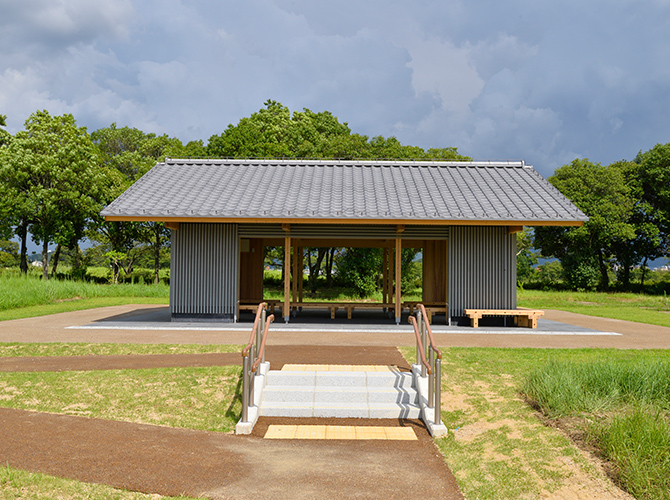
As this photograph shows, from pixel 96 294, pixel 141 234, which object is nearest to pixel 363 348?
pixel 96 294

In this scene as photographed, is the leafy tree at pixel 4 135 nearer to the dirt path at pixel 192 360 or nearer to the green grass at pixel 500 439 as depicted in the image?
the dirt path at pixel 192 360

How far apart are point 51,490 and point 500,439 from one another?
13.9 feet

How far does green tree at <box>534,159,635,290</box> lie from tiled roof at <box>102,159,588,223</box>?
15.0 metres

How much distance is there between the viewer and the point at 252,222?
39.4 feet

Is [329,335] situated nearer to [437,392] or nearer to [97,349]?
[97,349]

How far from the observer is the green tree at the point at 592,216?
27.6 m

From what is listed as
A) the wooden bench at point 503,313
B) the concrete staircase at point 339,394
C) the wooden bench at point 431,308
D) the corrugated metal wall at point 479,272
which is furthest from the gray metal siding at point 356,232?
the concrete staircase at point 339,394

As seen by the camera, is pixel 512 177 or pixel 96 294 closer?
pixel 512 177

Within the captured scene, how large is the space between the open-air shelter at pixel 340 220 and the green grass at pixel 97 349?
3.45 metres

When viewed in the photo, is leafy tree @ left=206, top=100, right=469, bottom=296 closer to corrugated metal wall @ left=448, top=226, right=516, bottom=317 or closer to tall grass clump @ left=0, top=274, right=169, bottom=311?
tall grass clump @ left=0, top=274, right=169, bottom=311

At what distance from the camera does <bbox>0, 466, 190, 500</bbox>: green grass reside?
4023 millimetres

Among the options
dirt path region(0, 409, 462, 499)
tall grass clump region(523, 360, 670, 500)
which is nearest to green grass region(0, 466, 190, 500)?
dirt path region(0, 409, 462, 499)

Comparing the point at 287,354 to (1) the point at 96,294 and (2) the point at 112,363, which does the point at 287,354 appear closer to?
(2) the point at 112,363

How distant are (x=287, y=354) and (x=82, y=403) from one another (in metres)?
3.21
